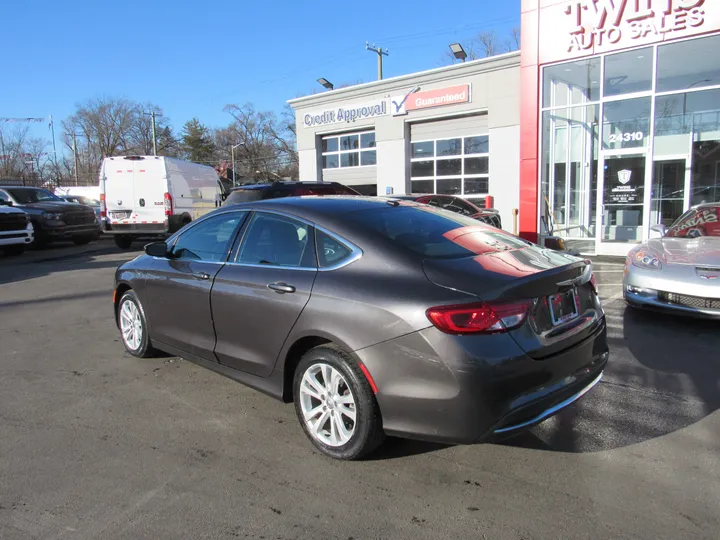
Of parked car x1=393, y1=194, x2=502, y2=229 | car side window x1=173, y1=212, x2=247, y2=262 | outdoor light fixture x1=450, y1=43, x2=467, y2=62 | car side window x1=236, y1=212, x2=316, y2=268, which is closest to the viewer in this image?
car side window x1=236, y1=212, x2=316, y2=268

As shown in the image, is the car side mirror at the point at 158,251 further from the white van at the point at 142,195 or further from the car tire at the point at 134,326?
the white van at the point at 142,195

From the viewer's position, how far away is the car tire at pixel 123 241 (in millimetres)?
15320

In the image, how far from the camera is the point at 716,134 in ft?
39.6

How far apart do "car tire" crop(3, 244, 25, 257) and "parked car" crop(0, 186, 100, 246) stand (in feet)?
2.88

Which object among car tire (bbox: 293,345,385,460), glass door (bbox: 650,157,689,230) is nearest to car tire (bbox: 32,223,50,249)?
car tire (bbox: 293,345,385,460)

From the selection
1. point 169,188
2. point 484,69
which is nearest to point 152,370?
point 169,188

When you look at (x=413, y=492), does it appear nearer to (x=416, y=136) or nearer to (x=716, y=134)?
(x=716, y=134)

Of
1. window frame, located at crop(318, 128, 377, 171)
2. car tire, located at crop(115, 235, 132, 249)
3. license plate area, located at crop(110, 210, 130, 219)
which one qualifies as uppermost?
window frame, located at crop(318, 128, 377, 171)

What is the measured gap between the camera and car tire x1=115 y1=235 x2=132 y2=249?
15320 mm

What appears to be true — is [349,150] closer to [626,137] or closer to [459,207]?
[459,207]

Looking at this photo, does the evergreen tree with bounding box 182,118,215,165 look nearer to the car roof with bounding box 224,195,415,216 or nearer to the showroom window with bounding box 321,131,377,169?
the showroom window with bounding box 321,131,377,169

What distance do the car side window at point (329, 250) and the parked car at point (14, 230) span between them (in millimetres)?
13070

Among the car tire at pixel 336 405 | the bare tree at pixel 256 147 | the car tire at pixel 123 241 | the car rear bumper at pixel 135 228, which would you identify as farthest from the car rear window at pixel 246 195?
the bare tree at pixel 256 147

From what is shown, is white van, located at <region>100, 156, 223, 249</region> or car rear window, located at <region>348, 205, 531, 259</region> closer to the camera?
car rear window, located at <region>348, 205, 531, 259</region>
